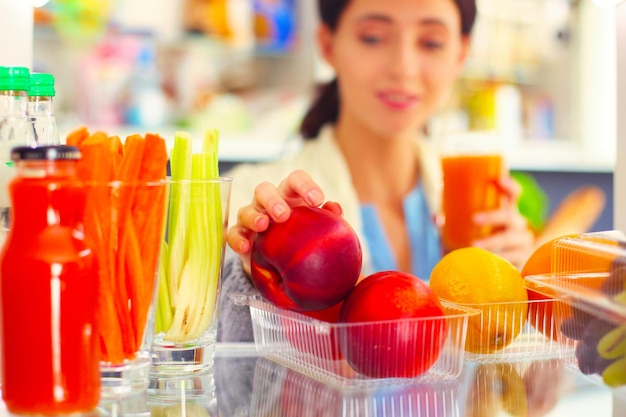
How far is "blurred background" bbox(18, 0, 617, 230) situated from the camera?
10.4ft

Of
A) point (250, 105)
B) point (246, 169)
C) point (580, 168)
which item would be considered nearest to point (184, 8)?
point (250, 105)

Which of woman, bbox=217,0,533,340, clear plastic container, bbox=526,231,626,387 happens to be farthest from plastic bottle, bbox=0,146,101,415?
woman, bbox=217,0,533,340

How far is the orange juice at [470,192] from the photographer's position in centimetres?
169

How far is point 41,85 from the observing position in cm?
76

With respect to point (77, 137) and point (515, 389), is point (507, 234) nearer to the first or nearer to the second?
point (515, 389)

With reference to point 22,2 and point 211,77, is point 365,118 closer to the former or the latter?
point 22,2

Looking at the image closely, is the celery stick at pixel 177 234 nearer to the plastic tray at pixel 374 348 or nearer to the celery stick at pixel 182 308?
the celery stick at pixel 182 308

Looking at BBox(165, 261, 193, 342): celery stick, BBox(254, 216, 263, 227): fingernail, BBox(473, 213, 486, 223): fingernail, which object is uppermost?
BBox(254, 216, 263, 227): fingernail

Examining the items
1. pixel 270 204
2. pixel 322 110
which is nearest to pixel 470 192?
pixel 322 110

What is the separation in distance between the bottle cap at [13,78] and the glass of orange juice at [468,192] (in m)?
1.12

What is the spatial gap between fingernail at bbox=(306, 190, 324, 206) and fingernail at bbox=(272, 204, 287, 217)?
0.05 meters

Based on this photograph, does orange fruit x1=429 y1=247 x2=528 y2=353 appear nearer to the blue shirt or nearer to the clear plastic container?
the clear plastic container

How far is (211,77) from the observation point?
3.50m

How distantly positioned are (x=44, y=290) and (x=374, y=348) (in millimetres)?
293
